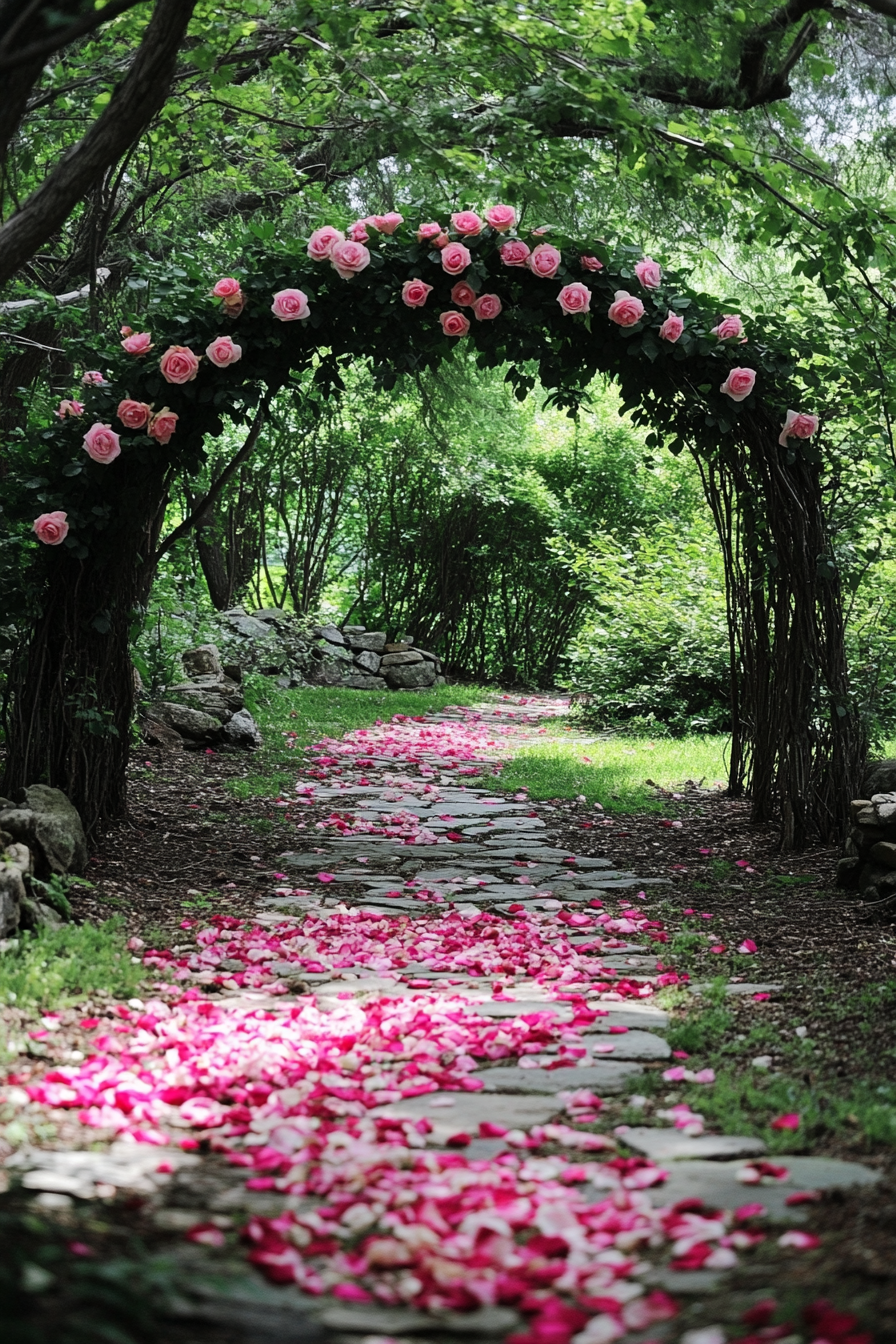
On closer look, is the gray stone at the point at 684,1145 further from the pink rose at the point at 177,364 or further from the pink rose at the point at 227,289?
the pink rose at the point at 227,289

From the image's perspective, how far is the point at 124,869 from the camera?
484 cm

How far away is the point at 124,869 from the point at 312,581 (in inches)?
366

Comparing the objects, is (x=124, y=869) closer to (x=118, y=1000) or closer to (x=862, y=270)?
(x=118, y=1000)

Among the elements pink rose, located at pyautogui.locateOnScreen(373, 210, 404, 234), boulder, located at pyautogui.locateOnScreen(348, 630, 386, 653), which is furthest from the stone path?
boulder, located at pyautogui.locateOnScreen(348, 630, 386, 653)

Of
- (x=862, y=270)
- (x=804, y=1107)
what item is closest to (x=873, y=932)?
(x=804, y=1107)

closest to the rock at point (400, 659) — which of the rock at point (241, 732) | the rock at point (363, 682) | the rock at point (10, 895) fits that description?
the rock at point (363, 682)

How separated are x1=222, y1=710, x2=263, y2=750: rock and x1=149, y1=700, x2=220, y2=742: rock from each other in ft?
0.33

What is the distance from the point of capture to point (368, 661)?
13594 millimetres

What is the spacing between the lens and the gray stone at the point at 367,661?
44.5 ft

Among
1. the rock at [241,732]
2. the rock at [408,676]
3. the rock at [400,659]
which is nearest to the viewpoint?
the rock at [241,732]

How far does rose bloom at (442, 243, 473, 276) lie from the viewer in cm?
499

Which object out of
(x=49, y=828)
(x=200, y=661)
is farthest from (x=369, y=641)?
(x=49, y=828)

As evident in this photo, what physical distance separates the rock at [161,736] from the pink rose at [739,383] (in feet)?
14.3

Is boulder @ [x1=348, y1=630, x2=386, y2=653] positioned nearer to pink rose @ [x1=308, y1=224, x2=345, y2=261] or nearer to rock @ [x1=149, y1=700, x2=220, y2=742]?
rock @ [x1=149, y1=700, x2=220, y2=742]
